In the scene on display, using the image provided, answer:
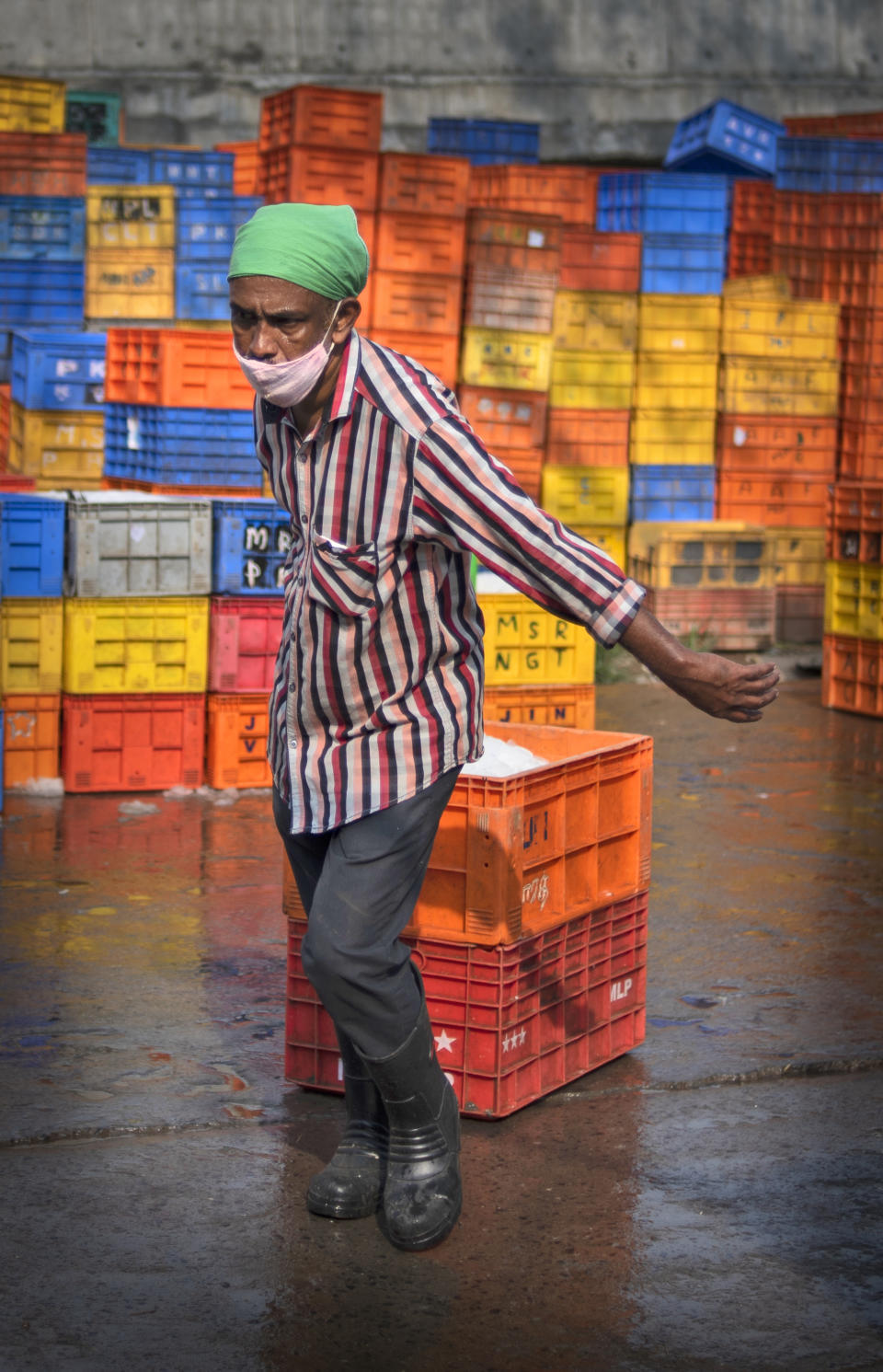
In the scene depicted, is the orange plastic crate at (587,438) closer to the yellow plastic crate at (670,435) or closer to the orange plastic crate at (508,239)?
the yellow plastic crate at (670,435)

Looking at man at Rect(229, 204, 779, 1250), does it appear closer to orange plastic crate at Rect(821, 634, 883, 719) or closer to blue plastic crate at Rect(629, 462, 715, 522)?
orange plastic crate at Rect(821, 634, 883, 719)

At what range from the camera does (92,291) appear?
12.7 meters

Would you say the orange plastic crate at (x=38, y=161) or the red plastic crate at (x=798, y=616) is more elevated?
the orange plastic crate at (x=38, y=161)

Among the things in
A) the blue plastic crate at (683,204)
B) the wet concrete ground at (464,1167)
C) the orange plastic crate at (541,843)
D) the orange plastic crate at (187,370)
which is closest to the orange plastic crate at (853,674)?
the orange plastic crate at (187,370)

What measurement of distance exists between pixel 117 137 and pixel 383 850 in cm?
1858

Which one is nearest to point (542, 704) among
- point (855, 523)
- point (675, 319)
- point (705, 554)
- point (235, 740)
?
point (235, 740)

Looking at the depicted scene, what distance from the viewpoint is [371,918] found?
3.20m

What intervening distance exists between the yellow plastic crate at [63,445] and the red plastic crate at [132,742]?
3.89m

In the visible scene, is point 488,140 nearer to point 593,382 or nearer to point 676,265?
point 676,265

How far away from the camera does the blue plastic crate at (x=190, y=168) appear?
47.0 ft

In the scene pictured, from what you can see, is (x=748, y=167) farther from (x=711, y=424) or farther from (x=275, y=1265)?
(x=275, y=1265)

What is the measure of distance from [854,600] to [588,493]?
2.95 metres

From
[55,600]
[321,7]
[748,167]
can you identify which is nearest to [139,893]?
[55,600]

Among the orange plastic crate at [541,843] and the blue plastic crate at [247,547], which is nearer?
the orange plastic crate at [541,843]
